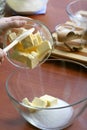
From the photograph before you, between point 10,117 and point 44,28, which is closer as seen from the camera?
point 10,117

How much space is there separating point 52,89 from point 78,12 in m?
0.44

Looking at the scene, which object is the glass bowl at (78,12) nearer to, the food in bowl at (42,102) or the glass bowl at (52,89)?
the glass bowl at (52,89)

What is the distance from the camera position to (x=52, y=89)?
2.46 feet

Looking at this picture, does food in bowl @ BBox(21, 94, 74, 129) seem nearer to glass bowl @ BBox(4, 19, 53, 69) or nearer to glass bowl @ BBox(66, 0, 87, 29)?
glass bowl @ BBox(4, 19, 53, 69)

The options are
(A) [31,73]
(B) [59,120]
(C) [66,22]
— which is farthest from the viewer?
(C) [66,22]

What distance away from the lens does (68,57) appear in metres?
0.86

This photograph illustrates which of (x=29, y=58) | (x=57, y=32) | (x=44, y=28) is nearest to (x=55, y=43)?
(x=57, y=32)

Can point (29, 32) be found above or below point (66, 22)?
above

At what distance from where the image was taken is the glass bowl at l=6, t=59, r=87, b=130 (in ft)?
2.02

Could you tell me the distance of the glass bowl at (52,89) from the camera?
616 millimetres

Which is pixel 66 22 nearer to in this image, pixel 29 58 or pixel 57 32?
pixel 57 32

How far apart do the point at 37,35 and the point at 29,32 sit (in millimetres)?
20

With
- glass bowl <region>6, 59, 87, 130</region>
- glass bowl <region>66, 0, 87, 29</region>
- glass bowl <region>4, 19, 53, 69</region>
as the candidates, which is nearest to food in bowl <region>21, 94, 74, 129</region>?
glass bowl <region>6, 59, 87, 130</region>

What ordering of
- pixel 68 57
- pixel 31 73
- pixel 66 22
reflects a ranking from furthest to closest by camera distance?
pixel 66 22
pixel 68 57
pixel 31 73
